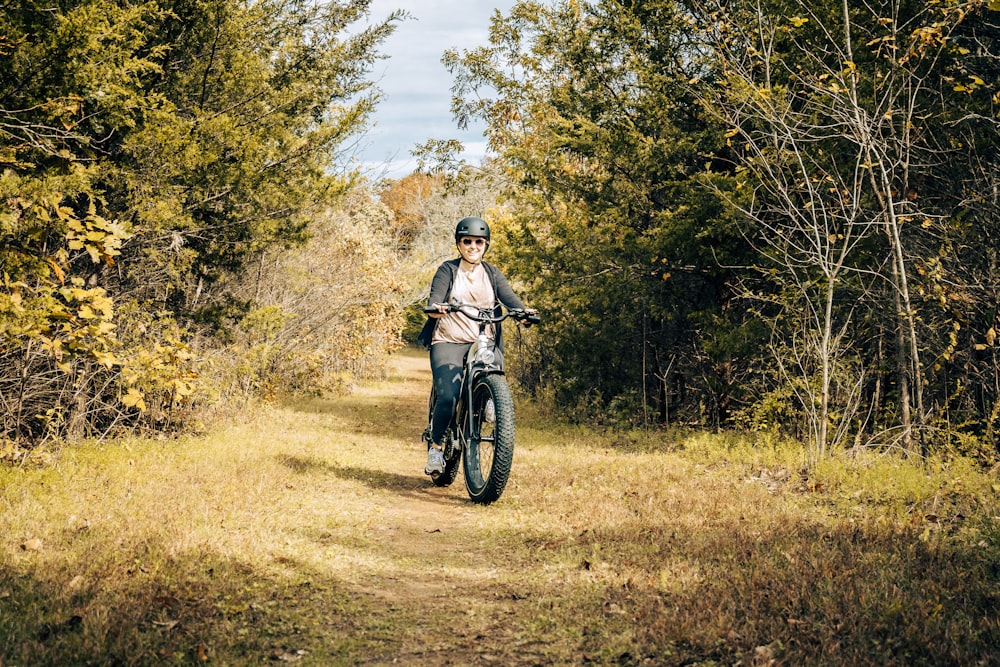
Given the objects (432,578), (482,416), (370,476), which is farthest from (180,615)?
(370,476)

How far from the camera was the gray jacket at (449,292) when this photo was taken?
24.3 ft

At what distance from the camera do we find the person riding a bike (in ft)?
24.3

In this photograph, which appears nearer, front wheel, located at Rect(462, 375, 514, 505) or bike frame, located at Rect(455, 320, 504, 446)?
front wheel, located at Rect(462, 375, 514, 505)

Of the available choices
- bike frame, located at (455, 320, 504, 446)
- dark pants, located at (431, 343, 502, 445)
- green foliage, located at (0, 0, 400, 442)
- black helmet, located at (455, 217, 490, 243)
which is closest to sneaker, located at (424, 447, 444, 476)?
dark pants, located at (431, 343, 502, 445)

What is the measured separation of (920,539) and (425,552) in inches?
130

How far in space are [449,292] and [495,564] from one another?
9.99 ft

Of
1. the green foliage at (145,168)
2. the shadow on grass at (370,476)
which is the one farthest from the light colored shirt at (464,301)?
the green foliage at (145,168)

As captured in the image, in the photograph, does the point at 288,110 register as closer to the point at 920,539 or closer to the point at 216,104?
the point at 216,104

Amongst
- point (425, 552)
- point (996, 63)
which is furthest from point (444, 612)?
point (996, 63)

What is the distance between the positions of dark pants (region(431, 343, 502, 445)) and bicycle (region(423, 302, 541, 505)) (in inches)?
2.4

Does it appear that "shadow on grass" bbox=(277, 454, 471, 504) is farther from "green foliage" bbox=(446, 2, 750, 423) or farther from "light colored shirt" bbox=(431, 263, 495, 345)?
"green foliage" bbox=(446, 2, 750, 423)

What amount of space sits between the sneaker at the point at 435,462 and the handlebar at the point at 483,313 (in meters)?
1.40

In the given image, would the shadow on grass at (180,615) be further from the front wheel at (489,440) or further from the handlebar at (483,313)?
the handlebar at (483,313)

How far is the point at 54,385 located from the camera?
821cm
